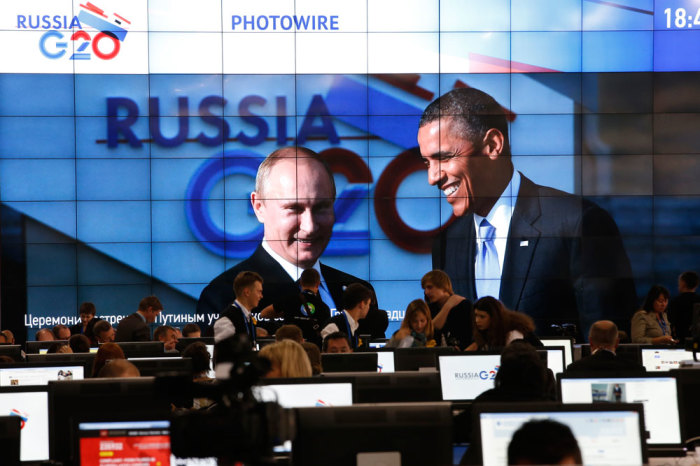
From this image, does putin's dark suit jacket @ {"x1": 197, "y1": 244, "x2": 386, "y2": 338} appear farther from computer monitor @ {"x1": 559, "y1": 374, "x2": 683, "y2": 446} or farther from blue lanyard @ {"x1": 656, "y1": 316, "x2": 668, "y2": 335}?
computer monitor @ {"x1": 559, "y1": 374, "x2": 683, "y2": 446}

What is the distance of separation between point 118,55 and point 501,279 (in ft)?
27.8

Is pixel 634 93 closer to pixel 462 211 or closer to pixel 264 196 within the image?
pixel 462 211

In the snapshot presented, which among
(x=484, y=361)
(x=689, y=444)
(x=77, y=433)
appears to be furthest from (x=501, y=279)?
(x=77, y=433)

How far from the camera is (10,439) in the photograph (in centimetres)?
409

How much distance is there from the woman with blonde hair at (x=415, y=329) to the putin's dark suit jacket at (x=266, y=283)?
942 cm

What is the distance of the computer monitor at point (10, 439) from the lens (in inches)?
161

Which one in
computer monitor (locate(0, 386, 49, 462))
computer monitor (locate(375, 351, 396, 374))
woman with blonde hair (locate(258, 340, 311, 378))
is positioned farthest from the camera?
computer monitor (locate(375, 351, 396, 374))

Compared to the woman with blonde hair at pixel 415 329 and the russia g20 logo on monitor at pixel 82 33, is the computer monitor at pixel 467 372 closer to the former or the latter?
the woman with blonde hair at pixel 415 329

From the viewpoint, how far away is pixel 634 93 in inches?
756

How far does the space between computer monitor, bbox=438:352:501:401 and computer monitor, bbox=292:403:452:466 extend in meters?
3.94

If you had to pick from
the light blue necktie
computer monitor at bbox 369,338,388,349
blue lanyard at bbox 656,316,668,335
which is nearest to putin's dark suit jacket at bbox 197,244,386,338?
the light blue necktie

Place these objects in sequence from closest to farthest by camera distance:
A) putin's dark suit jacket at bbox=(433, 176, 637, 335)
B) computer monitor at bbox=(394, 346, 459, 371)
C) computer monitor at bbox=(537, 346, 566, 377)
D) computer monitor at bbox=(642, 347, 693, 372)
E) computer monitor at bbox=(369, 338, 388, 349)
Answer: computer monitor at bbox=(537, 346, 566, 377), computer monitor at bbox=(394, 346, 459, 371), computer monitor at bbox=(642, 347, 693, 372), computer monitor at bbox=(369, 338, 388, 349), putin's dark suit jacket at bbox=(433, 176, 637, 335)

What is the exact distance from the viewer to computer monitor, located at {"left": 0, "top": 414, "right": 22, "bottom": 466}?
4078 mm

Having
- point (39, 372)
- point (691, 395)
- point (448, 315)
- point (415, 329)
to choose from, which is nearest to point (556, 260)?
point (448, 315)
